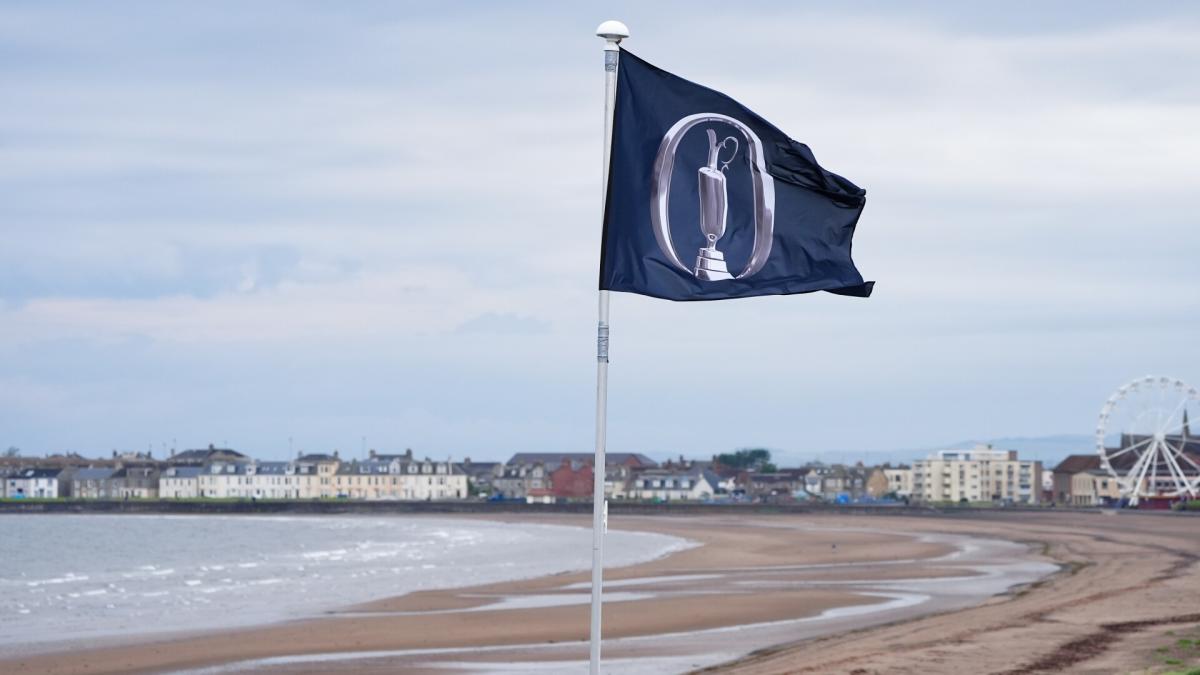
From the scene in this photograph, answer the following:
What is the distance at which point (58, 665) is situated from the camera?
27.4 m

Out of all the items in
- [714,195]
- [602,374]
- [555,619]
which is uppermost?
[714,195]

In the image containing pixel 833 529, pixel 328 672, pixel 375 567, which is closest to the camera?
pixel 328 672

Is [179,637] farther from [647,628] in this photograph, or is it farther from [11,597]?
[11,597]

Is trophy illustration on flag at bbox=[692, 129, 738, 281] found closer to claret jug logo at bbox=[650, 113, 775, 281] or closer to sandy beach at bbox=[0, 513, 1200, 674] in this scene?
claret jug logo at bbox=[650, 113, 775, 281]

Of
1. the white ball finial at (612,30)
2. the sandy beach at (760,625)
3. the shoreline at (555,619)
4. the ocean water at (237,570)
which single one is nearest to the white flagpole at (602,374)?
the white ball finial at (612,30)

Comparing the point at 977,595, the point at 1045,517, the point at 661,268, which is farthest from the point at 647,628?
the point at 1045,517

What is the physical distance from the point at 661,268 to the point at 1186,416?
13947cm

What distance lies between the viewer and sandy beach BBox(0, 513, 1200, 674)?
76.0ft

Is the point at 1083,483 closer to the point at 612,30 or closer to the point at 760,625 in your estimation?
the point at 760,625

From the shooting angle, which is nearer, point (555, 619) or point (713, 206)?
point (713, 206)

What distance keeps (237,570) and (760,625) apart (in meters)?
32.1

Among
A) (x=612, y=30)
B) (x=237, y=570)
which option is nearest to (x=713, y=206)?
(x=612, y=30)

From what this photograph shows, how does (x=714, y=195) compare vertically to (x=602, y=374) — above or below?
above

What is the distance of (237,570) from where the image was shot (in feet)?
194
